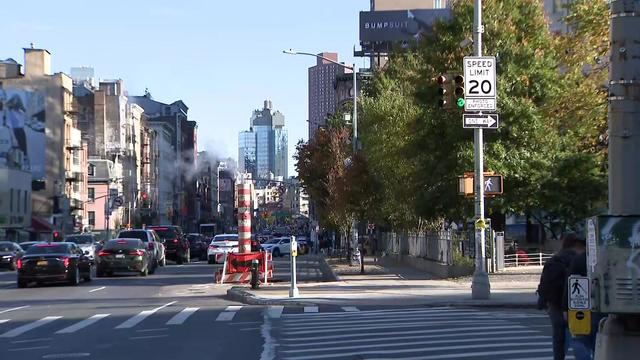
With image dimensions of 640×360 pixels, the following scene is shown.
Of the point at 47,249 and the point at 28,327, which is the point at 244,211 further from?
the point at 28,327

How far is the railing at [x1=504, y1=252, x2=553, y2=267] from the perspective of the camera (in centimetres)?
3406

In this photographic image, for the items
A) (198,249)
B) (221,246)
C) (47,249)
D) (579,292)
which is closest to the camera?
(579,292)

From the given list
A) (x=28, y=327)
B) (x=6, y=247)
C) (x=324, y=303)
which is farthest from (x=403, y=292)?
(x=6, y=247)

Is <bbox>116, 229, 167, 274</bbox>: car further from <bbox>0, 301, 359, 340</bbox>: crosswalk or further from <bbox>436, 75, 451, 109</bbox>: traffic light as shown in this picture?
<bbox>436, 75, 451, 109</bbox>: traffic light

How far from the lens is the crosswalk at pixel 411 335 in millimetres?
14289

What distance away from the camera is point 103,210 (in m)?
113

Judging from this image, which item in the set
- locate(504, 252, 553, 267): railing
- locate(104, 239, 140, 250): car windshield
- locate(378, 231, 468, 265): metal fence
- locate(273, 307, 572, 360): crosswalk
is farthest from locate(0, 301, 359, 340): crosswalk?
locate(104, 239, 140, 250): car windshield

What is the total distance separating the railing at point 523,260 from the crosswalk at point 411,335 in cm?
1248

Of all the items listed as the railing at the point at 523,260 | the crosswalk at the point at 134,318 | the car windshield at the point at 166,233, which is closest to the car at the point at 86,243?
the car windshield at the point at 166,233

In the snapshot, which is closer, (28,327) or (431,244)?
(28,327)

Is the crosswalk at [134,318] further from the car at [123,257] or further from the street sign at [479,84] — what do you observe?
the car at [123,257]

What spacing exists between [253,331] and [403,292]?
33.9 ft

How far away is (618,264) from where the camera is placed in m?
7.42

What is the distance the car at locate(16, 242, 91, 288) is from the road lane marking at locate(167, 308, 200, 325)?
39.6ft
